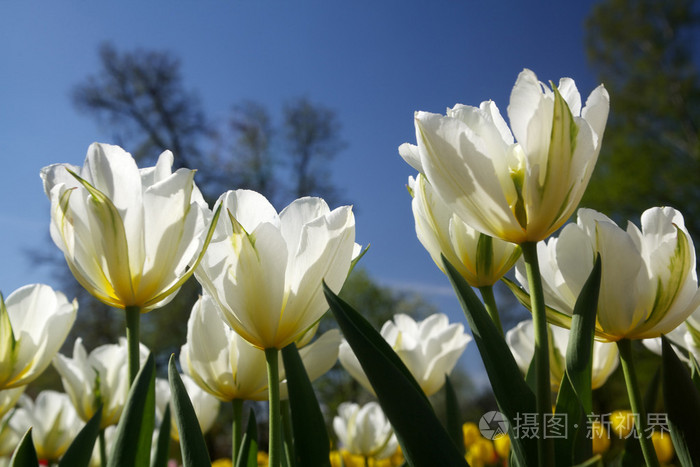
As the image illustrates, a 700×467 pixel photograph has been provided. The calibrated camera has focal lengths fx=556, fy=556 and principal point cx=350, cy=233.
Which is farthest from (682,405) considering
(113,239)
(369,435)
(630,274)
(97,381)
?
(369,435)

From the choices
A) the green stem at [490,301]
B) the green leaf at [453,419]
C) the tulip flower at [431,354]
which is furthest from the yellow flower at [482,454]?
the green stem at [490,301]

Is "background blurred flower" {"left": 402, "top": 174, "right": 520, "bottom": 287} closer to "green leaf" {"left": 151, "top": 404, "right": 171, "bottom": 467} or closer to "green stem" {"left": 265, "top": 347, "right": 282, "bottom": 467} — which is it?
"green stem" {"left": 265, "top": 347, "right": 282, "bottom": 467}

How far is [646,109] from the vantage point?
12.6 m

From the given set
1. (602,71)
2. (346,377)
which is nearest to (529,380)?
(346,377)

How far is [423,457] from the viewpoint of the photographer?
45cm

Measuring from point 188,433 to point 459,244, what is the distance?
380mm

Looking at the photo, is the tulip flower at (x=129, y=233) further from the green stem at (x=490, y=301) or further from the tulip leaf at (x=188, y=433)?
the green stem at (x=490, y=301)

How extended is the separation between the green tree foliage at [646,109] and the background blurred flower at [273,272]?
39.8ft

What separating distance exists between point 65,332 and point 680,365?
827 mm

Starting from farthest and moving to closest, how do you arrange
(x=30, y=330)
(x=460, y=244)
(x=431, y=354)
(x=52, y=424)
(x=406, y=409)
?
1. (x=52, y=424)
2. (x=431, y=354)
3. (x=30, y=330)
4. (x=460, y=244)
5. (x=406, y=409)

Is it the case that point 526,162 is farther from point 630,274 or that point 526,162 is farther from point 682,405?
point 682,405

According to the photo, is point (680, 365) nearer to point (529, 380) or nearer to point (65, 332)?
point (529, 380)

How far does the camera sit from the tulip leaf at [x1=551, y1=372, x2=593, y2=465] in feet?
1.62

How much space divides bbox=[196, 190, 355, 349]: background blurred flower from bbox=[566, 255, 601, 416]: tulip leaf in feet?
0.77
